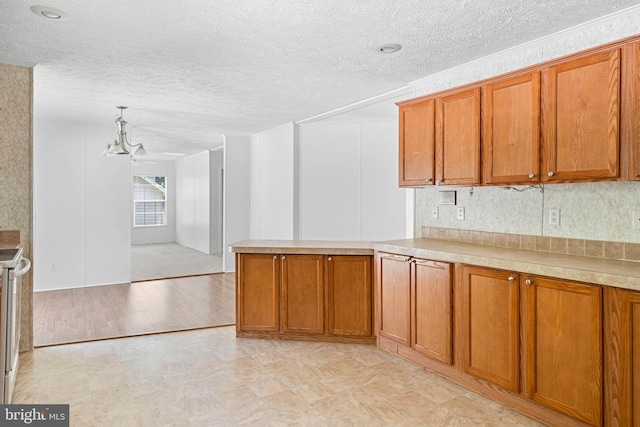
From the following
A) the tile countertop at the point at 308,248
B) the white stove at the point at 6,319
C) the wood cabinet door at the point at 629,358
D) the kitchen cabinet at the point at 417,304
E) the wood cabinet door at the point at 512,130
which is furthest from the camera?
the tile countertop at the point at 308,248

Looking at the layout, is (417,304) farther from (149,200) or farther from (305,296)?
(149,200)

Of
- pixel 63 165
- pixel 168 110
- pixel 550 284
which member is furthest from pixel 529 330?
pixel 63 165

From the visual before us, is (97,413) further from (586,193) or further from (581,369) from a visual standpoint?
(586,193)

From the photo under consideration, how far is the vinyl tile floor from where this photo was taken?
258 centimetres

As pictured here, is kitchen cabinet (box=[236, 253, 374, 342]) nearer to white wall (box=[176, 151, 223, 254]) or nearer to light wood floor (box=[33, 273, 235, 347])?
light wood floor (box=[33, 273, 235, 347])

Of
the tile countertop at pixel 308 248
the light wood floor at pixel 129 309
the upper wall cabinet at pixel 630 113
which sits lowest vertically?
the light wood floor at pixel 129 309

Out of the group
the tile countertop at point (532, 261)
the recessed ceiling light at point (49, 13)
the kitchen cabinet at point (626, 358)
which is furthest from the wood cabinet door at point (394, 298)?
the recessed ceiling light at point (49, 13)

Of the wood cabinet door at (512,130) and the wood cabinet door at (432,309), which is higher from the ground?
the wood cabinet door at (512,130)

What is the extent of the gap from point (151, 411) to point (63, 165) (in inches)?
192

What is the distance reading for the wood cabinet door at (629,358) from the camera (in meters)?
2.08

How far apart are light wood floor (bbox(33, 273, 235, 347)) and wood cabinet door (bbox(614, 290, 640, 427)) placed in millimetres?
3447

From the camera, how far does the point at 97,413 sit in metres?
2.61

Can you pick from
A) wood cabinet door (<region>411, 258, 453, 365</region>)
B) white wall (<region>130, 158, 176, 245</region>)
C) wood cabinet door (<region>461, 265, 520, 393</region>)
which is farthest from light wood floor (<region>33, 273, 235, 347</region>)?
white wall (<region>130, 158, 176, 245</region>)

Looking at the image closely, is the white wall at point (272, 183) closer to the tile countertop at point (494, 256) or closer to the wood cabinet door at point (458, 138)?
the tile countertop at point (494, 256)
